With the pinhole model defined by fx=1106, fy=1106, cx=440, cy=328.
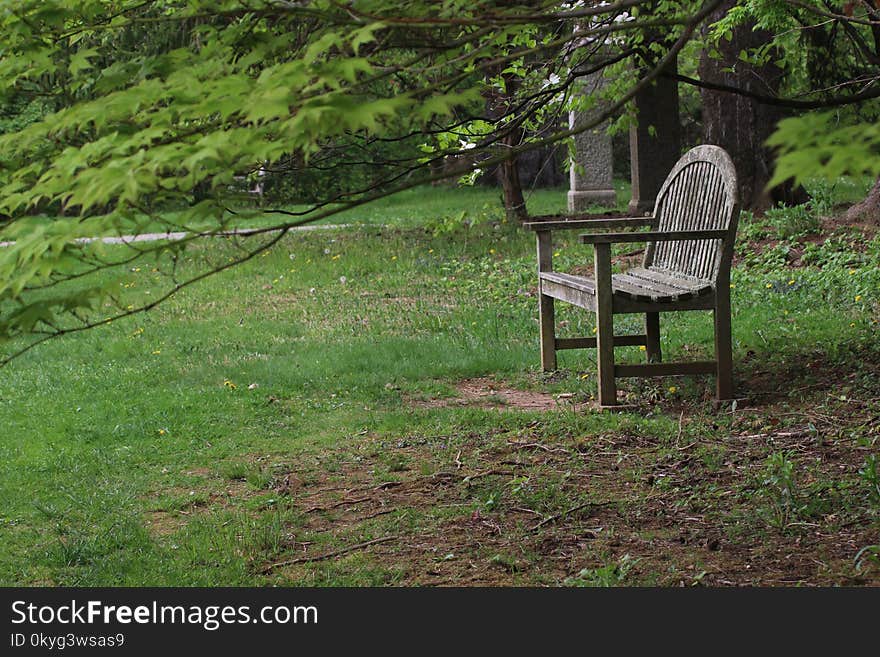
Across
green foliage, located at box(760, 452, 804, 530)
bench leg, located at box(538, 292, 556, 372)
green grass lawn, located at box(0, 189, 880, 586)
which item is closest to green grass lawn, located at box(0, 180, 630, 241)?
green grass lawn, located at box(0, 189, 880, 586)

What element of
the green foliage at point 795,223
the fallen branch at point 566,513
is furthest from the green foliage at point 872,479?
the green foliage at point 795,223

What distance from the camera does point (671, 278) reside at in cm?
676

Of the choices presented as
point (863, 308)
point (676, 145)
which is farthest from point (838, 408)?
point (676, 145)

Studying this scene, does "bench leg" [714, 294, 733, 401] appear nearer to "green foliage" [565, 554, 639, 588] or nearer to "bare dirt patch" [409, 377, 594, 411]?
"bare dirt patch" [409, 377, 594, 411]

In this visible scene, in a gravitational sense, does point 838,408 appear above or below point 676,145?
below

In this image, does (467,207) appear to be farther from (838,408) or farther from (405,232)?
(838,408)

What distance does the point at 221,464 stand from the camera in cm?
576

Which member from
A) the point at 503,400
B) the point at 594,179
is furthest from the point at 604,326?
the point at 594,179

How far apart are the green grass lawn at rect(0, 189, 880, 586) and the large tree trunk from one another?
96.1 inches

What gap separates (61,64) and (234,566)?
195 cm

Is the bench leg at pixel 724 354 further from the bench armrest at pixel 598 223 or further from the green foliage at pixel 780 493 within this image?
the green foliage at pixel 780 493

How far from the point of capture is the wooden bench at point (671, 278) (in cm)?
618

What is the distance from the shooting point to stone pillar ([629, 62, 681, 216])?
1461cm

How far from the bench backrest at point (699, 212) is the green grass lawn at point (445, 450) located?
702 millimetres
